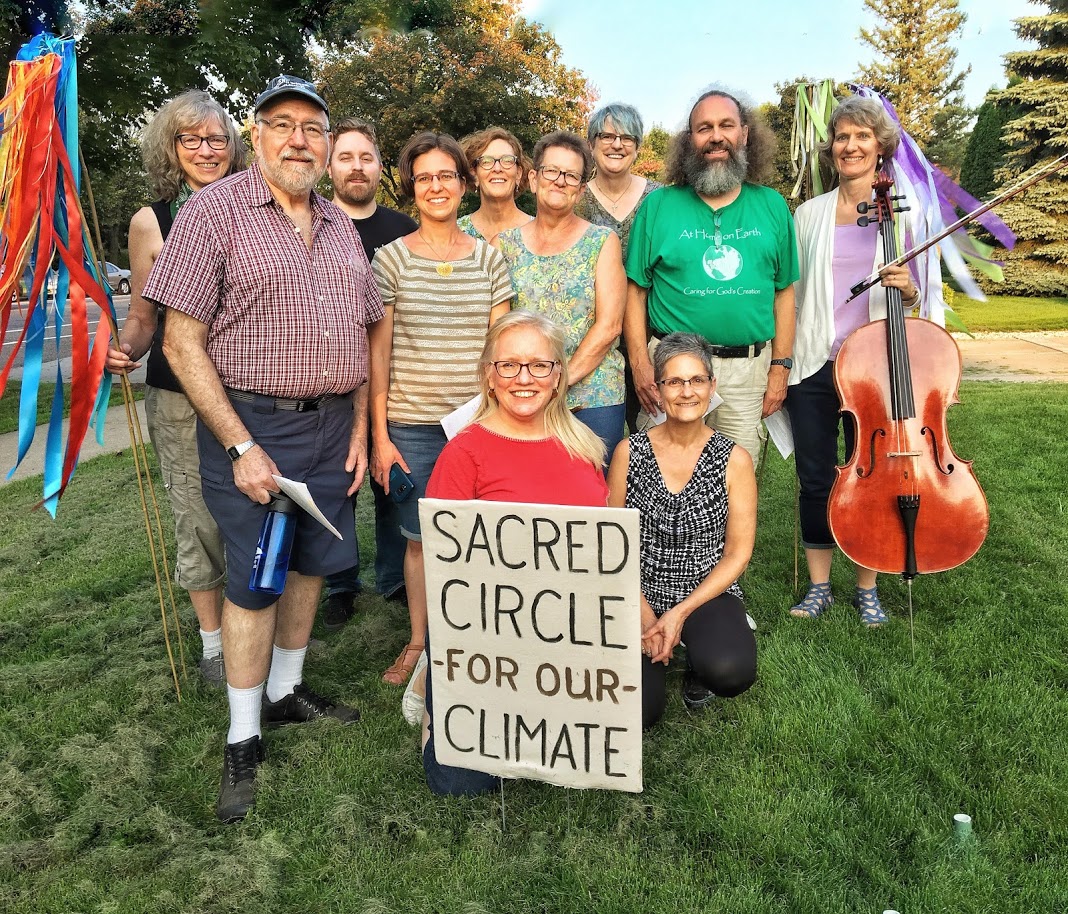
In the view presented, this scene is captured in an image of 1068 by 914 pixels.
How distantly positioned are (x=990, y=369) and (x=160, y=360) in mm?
11031

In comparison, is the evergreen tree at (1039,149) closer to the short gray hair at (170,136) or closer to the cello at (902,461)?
the cello at (902,461)

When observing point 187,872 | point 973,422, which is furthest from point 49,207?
point 973,422

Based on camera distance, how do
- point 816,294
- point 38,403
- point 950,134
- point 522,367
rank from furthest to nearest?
point 950,134, point 38,403, point 816,294, point 522,367

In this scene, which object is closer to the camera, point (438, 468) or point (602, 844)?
point (602, 844)

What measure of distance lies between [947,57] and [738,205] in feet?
118

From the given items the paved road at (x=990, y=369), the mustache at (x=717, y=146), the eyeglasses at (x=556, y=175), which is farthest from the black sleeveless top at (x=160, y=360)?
the paved road at (x=990, y=369)

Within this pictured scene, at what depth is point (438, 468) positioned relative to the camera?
8.52 ft

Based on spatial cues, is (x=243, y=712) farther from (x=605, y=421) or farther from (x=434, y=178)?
(x=434, y=178)

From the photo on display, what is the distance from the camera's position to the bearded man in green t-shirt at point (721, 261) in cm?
342

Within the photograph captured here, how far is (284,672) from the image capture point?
316 cm

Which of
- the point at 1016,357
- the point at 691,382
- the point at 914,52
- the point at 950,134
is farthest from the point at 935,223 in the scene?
the point at 950,134

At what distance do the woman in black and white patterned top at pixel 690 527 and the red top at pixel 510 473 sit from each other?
43cm

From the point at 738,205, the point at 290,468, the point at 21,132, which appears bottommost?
the point at 290,468

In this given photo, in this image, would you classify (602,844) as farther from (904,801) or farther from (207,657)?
(207,657)
